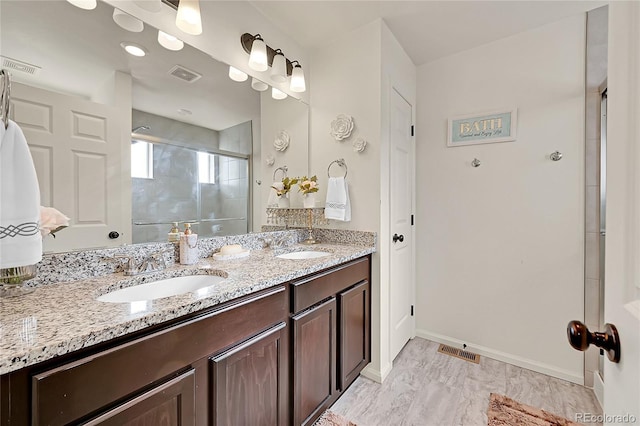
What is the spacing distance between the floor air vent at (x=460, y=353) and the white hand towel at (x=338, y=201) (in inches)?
56.2

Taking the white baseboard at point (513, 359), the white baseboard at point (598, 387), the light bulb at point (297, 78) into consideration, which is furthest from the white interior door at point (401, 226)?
the white baseboard at point (598, 387)

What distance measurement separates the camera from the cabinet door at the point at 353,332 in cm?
162

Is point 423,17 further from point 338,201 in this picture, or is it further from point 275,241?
point 275,241

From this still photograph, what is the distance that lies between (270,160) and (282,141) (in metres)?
0.19

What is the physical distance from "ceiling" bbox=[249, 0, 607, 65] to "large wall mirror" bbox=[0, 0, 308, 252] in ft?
1.94

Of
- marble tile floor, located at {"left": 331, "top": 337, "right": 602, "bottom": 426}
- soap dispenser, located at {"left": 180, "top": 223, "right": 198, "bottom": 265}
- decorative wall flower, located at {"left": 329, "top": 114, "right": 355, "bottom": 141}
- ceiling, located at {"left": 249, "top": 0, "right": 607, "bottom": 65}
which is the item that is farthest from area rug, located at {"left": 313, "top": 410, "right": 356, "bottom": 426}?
ceiling, located at {"left": 249, "top": 0, "right": 607, "bottom": 65}

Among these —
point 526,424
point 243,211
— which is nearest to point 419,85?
point 243,211

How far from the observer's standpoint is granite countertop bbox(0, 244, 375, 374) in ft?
1.94

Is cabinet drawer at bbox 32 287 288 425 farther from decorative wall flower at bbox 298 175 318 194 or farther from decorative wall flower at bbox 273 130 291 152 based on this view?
decorative wall flower at bbox 273 130 291 152

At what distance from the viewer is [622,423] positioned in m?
0.45

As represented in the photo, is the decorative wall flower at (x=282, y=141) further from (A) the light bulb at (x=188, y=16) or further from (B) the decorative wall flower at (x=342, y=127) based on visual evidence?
(A) the light bulb at (x=188, y=16)

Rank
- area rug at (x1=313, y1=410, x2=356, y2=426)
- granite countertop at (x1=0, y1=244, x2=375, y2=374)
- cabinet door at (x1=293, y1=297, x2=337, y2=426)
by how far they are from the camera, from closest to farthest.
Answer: granite countertop at (x1=0, y1=244, x2=375, y2=374) < cabinet door at (x1=293, y1=297, x2=337, y2=426) < area rug at (x1=313, y1=410, x2=356, y2=426)

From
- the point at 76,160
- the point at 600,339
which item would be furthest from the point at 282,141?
the point at 600,339

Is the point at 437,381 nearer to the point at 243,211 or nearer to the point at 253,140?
the point at 243,211
